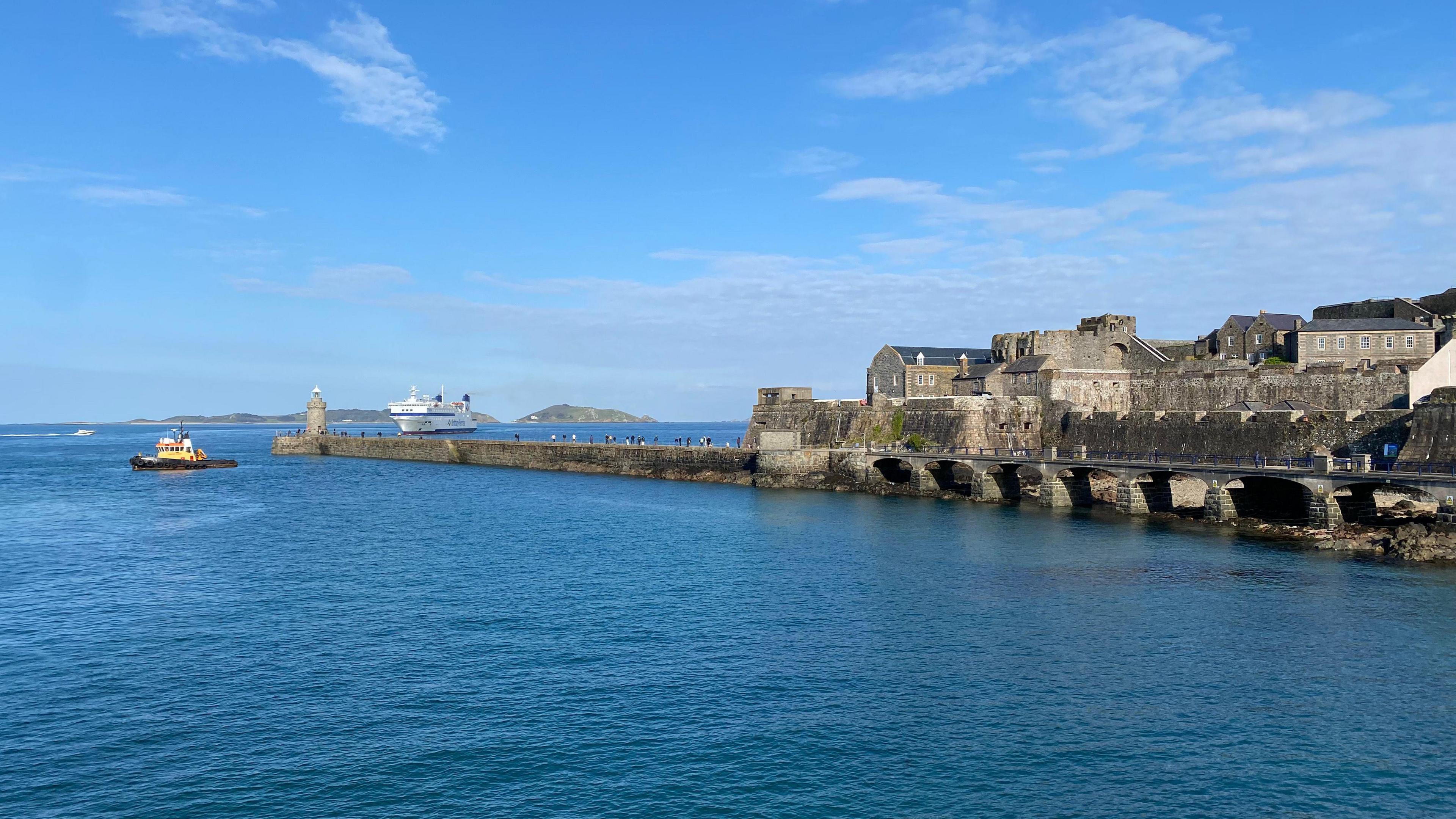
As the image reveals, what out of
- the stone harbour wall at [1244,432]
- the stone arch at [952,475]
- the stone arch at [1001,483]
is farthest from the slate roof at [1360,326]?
the stone arch at [952,475]

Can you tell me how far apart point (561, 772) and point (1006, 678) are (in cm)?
1270

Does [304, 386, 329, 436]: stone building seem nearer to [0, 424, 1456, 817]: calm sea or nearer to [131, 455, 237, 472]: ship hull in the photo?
[131, 455, 237, 472]: ship hull

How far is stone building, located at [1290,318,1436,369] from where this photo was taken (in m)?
69.3

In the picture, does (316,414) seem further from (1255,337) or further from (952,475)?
(1255,337)

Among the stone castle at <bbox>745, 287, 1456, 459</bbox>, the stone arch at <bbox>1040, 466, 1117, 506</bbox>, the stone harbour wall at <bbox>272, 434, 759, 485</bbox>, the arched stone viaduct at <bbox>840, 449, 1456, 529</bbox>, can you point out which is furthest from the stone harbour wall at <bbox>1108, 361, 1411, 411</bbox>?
the stone harbour wall at <bbox>272, 434, 759, 485</bbox>

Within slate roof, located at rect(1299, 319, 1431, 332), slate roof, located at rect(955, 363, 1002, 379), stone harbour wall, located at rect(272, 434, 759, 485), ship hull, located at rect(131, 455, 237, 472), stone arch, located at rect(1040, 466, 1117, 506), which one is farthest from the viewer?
ship hull, located at rect(131, 455, 237, 472)

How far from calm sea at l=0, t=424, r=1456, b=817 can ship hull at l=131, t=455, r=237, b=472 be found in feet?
220

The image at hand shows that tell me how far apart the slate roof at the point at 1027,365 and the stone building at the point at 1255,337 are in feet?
61.8

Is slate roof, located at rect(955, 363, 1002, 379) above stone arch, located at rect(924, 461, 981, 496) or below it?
above

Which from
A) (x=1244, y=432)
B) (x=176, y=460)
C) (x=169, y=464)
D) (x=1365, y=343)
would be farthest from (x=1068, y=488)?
(x=169, y=464)

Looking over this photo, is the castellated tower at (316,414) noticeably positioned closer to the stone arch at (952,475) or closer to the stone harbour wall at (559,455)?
the stone harbour wall at (559,455)

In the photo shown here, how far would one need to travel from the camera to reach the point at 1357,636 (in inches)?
1115

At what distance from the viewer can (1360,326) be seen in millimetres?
71688

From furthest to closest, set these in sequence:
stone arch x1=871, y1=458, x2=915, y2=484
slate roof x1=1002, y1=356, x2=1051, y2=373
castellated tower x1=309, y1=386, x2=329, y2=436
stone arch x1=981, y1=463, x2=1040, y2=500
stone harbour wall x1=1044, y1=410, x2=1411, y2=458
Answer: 1. castellated tower x1=309, y1=386, x2=329, y2=436
2. slate roof x1=1002, y1=356, x2=1051, y2=373
3. stone arch x1=871, y1=458, x2=915, y2=484
4. stone arch x1=981, y1=463, x2=1040, y2=500
5. stone harbour wall x1=1044, y1=410, x2=1411, y2=458
